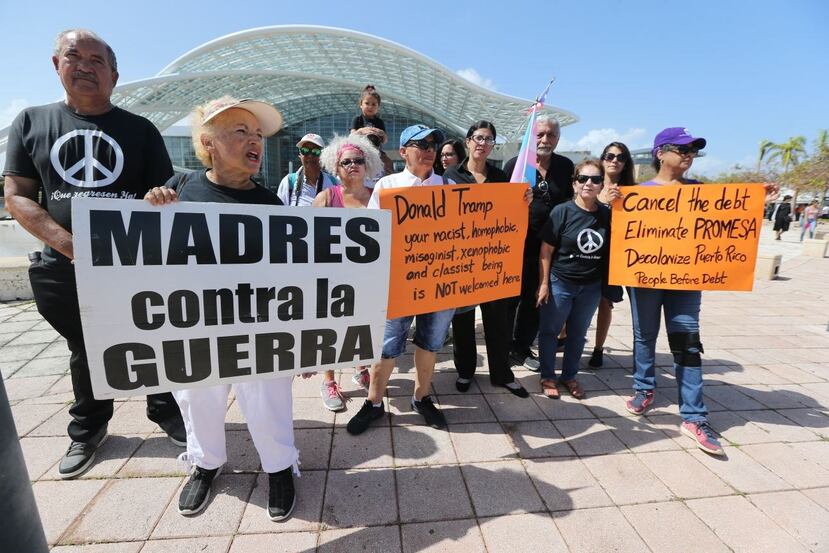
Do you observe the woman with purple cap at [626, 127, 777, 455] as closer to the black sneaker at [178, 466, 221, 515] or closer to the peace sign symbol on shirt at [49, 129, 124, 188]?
the black sneaker at [178, 466, 221, 515]

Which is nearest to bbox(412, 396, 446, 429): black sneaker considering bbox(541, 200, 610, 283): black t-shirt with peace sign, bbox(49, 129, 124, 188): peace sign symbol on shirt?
bbox(541, 200, 610, 283): black t-shirt with peace sign

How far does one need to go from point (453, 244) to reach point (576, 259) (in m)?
1.24

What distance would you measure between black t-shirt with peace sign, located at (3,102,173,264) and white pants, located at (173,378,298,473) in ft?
3.81

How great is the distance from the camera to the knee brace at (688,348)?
2838mm

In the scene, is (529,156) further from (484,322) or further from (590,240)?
(484,322)

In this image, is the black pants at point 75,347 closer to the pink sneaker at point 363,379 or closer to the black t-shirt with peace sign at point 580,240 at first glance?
the pink sneaker at point 363,379

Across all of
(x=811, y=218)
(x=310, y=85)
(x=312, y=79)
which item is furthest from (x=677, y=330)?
(x=310, y=85)

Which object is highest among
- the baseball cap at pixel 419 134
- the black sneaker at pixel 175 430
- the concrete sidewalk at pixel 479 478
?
the baseball cap at pixel 419 134

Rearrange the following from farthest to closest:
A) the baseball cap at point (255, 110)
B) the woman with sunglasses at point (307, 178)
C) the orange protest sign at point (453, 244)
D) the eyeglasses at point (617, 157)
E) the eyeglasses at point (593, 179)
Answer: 1. the woman with sunglasses at point (307, 178)
2. the eyeglasses at point (617, 157)
3. the eyeglasses at point (593, 179)
4. the orange protest sign at point (453, 244)
5. the baseball cap at point (255, 110)

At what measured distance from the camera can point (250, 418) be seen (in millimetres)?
2004

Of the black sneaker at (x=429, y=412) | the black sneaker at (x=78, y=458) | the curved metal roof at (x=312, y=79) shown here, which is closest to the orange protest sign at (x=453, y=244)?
the black sneaker at (x=429, y=412)

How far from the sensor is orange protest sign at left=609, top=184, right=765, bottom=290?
9.23ft

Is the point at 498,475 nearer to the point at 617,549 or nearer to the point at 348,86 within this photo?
the point at 617,549

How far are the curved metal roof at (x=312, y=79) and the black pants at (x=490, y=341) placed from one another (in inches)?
1126
